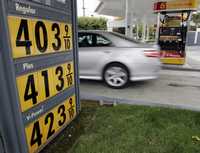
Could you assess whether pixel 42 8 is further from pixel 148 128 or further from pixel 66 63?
pixel 148 128

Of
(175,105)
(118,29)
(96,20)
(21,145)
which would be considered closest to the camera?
(21,145)

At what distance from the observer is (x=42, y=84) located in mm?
2605

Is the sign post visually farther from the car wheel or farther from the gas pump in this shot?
the gas pump

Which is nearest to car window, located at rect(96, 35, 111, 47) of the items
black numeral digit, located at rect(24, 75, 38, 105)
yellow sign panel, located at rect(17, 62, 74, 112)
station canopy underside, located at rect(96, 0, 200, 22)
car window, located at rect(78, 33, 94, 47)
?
car window, located at rect(78, 33, 94, 47)

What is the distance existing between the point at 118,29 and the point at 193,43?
11.4 m

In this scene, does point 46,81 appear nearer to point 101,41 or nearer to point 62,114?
point 62,114

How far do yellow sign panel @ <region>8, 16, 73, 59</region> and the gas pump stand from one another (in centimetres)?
739

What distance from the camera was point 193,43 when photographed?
2189 centimetres

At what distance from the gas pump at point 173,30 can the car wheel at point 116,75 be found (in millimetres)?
4850

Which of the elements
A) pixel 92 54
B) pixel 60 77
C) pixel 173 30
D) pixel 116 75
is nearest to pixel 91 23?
pixel 173 30

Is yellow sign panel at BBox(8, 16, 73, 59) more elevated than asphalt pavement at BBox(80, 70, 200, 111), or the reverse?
yellow sign panel at BBox(8, 16, 73, 59)

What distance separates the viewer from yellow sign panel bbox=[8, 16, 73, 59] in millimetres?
2084

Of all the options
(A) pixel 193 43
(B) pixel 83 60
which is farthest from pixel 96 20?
(B) pixel 83 60

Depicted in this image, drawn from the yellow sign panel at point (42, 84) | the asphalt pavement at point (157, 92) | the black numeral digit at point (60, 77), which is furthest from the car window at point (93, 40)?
the black numeral digit at point (60, 77)
